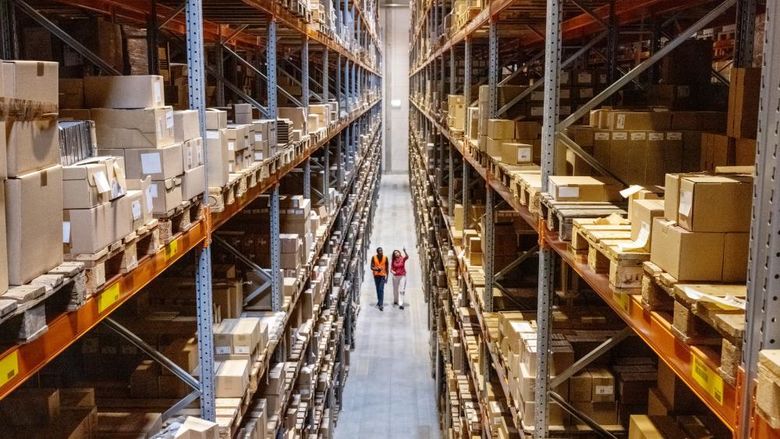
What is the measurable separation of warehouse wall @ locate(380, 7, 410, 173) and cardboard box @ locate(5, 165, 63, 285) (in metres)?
29.7

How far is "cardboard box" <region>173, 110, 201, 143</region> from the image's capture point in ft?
12.5

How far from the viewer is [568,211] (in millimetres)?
3836

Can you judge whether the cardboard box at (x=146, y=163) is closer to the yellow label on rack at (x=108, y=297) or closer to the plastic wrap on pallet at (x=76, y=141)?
the plastic wrap on pallet at (x=76, y=141)

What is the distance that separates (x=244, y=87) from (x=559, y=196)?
738 cm

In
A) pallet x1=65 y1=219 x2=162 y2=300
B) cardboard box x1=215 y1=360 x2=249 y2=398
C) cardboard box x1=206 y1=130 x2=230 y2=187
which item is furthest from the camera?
cardboard box x1=215 y1=360 x2=249 y2=398

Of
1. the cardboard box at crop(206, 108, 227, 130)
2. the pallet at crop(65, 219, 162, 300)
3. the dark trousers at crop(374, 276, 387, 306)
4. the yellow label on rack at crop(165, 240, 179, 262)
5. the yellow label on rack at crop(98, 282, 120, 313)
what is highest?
the cardboard box at crop(206, 108, 227, 130)

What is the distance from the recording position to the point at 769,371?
1814 millimetres

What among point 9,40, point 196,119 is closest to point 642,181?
point 196,119

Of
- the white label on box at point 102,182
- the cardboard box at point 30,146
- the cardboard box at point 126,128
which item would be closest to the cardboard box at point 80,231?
the white label on box at point 102,182

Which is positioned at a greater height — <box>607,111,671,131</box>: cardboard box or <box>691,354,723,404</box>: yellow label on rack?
<box>607,111,671,131</box>: cardboard box

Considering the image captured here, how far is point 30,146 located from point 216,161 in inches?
82.3

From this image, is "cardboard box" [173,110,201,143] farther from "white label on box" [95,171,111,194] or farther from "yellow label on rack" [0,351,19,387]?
"yellow label on rack" [0,351,19,387]

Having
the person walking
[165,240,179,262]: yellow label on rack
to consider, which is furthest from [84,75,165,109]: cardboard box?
the person walking

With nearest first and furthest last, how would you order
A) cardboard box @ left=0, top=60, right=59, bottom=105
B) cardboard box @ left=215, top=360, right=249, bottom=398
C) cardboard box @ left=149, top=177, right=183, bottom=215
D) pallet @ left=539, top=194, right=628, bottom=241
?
cardboard box @ left=0, top=60, right=59, bottom=105 < cardboard box @ left=149, top=177, right=183, bottom=215 < pallet @ left=539, top=194, right=628, bottom=241 < cardboard box @ left=215, top=360, right=249, bottom=398
